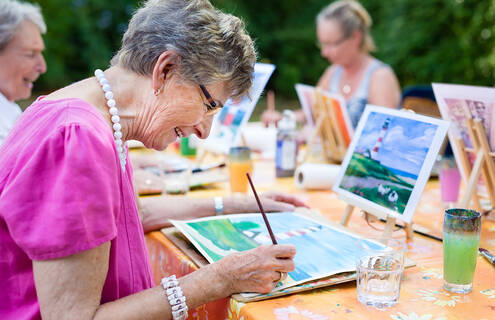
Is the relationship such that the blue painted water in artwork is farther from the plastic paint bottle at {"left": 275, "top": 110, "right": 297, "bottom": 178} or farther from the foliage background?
the foliage background

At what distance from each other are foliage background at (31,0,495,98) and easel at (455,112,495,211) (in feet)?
12.5

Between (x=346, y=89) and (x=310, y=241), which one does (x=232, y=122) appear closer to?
(x=310, y=241)

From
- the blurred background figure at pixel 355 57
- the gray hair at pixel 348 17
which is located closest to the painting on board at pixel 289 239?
the blurred background figure at pixel 355 57

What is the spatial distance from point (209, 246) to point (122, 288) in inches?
11.6

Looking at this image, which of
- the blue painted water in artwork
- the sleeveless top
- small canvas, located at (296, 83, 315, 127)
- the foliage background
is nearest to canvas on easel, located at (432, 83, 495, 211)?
the blue painted water in artwork

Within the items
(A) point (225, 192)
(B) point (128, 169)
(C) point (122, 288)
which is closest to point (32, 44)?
(A) point (225, 192)

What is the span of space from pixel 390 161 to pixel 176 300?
2.55 feet

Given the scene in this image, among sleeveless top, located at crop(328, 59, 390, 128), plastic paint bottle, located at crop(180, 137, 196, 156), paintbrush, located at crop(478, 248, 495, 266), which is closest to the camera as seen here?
paintbrush, located at crop(478, 248, 495, 266)

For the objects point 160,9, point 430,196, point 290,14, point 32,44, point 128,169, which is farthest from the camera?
point 290,14

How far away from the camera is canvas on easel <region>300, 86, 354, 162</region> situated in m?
2.49

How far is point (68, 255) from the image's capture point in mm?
921

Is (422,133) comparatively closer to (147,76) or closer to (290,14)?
(147,76)

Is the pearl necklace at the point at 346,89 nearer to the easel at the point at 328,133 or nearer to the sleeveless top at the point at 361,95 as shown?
the sleeveless top at the point at 361,95

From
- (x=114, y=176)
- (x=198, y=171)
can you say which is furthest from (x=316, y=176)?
(x=114, y=176)
